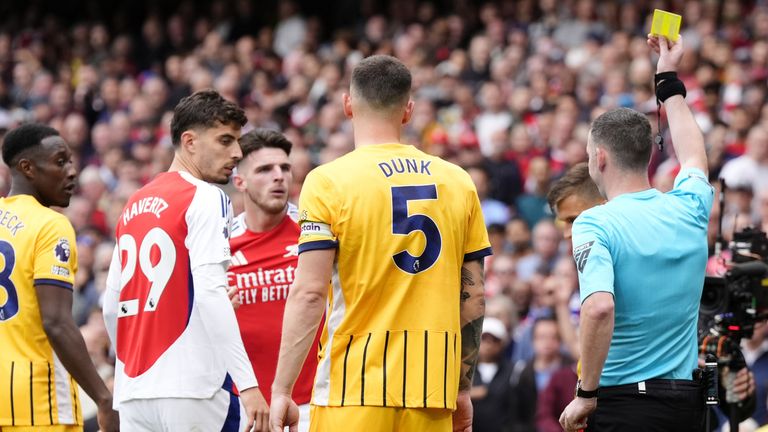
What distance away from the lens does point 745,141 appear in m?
12.8

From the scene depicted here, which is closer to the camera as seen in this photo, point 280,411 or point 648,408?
point 280,411

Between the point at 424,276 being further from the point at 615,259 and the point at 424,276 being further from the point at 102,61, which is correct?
the point at 102,61

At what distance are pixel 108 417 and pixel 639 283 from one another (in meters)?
2.96

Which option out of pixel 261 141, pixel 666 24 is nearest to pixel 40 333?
pixel 261 141

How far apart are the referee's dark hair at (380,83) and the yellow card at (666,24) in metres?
1.48

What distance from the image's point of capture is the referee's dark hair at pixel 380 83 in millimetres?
5613

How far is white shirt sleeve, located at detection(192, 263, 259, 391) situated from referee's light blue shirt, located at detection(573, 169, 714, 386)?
5.51 ft

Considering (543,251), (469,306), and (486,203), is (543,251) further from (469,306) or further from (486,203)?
(469,306)

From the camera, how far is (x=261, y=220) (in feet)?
24.4

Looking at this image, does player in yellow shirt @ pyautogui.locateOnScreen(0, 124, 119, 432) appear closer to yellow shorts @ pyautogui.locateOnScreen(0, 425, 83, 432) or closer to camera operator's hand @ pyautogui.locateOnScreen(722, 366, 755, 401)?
yellow shorts @ pyautogui.locateOnScreen(0, 425, 83, 432)

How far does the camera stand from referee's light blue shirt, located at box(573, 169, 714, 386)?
5.46 metres

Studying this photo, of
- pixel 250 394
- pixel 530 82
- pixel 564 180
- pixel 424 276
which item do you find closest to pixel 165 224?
pixel 250 394

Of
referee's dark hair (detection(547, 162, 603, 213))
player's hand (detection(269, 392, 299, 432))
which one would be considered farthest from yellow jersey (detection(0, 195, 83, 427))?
referee's dark hair (detection(547, 162, 603, 213))

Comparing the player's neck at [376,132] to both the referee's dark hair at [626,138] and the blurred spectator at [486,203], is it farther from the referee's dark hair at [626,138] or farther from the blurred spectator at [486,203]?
the blurred spectator at [486,203]
